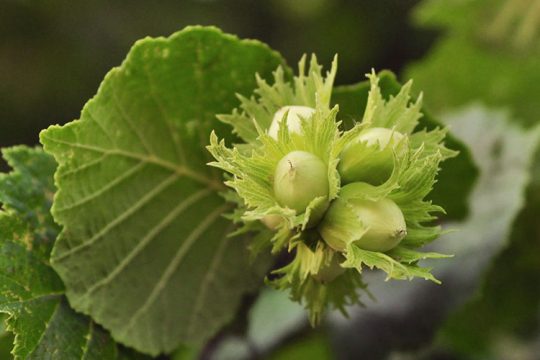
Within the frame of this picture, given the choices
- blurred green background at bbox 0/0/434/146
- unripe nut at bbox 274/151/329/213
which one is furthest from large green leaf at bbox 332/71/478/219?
blurred green background at bbox 0/0/434/146

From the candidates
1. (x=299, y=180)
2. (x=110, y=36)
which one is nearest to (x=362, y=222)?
(x=299, y=180)

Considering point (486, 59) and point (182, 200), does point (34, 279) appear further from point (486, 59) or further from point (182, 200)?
point (486, 59)

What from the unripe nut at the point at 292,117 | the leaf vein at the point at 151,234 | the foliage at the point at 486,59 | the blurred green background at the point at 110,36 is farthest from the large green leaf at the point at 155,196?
the blurred green background at the point at 110,36

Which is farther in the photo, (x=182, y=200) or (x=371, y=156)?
(x=182, y=200)

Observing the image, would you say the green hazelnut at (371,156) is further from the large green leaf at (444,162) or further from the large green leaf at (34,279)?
the large green leaf at (34,279)

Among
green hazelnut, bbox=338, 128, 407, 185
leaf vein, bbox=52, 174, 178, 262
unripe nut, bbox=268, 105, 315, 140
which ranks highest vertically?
unripe nut, bbox=268, 105, 315, 140

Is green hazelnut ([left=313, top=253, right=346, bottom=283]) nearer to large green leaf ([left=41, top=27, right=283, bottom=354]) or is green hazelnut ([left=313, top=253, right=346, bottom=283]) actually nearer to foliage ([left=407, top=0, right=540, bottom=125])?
large green leaf ([left=41, top=27, right=283, bottom=354])
